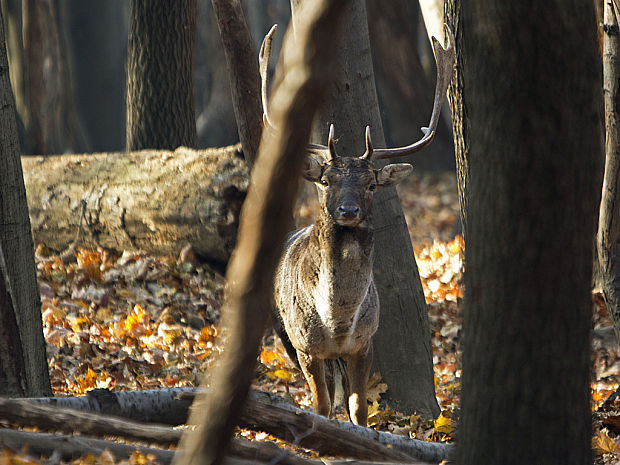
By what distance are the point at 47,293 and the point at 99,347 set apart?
1.98 meters

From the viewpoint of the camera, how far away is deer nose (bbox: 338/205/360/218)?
6.53m

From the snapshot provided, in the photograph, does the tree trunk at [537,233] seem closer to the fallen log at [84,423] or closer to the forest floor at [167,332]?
the fallen log at [84,423]

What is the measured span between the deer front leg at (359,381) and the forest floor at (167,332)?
0.31m

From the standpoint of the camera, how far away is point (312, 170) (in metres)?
6.82

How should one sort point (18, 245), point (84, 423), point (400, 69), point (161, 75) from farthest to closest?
point (400, 69) → point (161, 75) → point (18, 245) → point (84, 423)

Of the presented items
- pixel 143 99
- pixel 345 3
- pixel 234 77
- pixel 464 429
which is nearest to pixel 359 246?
pixel 234 77

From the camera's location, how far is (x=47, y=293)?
10.3m

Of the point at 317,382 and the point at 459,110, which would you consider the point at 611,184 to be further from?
the point at 317,382

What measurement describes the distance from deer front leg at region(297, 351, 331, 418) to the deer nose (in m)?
1.35

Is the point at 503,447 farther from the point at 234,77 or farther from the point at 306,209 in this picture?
the point at 306,209

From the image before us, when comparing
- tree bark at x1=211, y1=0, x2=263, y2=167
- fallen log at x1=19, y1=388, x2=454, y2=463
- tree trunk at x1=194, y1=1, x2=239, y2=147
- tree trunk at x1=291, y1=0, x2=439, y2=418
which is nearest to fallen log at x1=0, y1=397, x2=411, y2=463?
fallen log at x1=19, y1=388, x2=454, y2=463

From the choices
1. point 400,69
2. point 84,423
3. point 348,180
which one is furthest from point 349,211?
point 400,69

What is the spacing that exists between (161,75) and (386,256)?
7046 millimetres

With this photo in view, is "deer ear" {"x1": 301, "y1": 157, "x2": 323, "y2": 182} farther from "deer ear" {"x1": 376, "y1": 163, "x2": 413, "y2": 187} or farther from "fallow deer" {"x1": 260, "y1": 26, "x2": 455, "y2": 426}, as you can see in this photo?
"deer ear" {"x1": 376, "y1": 163, "x2": 413, "y2": 187}
